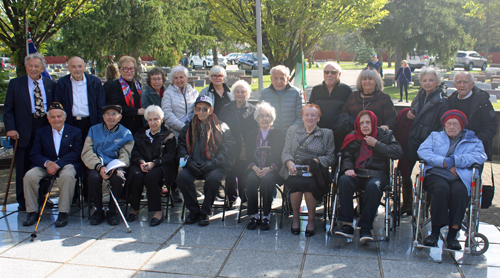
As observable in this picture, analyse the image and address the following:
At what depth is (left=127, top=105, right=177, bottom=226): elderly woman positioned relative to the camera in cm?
476

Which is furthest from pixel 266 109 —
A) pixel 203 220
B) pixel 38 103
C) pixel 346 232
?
pixel 38 103

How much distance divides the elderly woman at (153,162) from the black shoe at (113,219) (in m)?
0.15

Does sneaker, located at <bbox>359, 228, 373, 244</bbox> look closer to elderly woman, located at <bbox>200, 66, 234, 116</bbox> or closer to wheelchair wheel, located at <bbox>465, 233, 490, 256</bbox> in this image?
wheelchair wheel, located at <bbox>465, 233, 490, 256</bbox>

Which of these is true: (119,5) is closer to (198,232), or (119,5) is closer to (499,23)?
(198,232)

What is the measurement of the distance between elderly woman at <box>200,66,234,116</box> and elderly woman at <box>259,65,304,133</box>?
59cm

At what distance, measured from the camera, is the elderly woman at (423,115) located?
4.36 meters

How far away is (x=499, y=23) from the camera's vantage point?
42125mm

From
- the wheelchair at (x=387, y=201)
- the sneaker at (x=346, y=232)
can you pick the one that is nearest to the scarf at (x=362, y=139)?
the wheelchair at (x=387, y=201)

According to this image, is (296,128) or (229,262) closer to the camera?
(229,262)

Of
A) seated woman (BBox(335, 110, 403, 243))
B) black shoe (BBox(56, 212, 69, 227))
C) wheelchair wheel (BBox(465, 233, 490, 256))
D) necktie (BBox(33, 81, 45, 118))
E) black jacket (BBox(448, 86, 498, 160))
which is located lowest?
wheelchair wheel (BBox(465, 233, 490, 256))

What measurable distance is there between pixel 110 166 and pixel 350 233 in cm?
290

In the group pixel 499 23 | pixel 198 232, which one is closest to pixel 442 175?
pixel 198 232

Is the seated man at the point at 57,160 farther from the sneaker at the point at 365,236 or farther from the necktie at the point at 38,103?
the sneaker at the point at 365,236

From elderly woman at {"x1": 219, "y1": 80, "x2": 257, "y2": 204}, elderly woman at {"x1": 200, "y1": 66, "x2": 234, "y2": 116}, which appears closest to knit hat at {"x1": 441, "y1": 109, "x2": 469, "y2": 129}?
elderly woman at {"x1": 219, "y1": 80, "x2": 257, "y2": 204}
